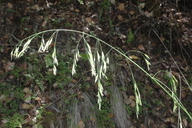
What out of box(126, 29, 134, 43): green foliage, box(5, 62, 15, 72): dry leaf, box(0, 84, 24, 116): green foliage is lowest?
box(0, 84, 24, 116): green foliage

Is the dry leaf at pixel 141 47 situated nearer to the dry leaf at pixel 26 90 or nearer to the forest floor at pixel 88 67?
the forest floor at pixel 88 67

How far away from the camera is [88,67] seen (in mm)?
2344

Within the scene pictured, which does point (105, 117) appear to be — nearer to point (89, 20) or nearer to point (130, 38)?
point (130, 38)

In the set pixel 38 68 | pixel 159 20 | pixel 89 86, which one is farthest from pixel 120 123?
pixel 159 20

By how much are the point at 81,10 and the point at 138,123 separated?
2113mm

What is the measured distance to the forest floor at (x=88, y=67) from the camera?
6.47 ft

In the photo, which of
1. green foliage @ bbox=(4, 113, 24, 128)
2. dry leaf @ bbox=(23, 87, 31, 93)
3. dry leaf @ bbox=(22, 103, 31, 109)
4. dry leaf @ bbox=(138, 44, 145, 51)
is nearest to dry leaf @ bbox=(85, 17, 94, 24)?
dry leaf @ bbox=(138, 44, 145, 51)

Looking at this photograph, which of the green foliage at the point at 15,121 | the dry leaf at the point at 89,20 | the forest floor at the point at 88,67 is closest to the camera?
the green foliage at the point at 15,121

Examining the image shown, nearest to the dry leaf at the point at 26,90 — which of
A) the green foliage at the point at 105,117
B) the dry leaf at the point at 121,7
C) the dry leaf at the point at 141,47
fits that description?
the green foliage at the point at 105,117

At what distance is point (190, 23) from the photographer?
2.68 meters

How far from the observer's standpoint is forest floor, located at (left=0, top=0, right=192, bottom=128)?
77.6 inches

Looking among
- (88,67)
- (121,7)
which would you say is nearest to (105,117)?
(88,67)

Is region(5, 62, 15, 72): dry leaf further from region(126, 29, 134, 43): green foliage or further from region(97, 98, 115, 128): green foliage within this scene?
region(126, 29, 134, 43): green foliage

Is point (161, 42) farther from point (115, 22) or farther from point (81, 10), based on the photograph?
point (81, 10)
